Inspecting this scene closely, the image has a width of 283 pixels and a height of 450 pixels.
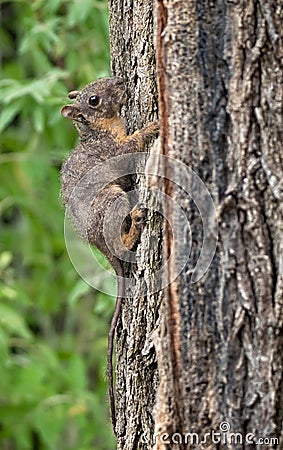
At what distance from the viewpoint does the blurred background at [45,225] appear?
3443 mm

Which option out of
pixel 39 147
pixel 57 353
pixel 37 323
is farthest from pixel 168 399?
pixel 37 323

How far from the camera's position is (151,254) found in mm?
1898

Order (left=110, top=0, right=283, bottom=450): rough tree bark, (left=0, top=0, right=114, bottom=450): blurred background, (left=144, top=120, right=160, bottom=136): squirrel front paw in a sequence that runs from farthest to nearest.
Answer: (left=0, top=0, right=114, bottom=450): blurred background → (left=144, top=120, right=160, bottom=136): squirrel front paw → (left=110, top=0, right=283, bottom=450): rough tree bark

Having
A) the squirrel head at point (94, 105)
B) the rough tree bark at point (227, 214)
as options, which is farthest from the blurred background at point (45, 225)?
the rough tree bark at point (227, 214)

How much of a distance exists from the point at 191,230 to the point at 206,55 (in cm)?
34

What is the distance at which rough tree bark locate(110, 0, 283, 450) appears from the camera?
1.60m

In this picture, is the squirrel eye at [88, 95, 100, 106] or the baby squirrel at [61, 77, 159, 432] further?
the squirrel eye at [88, 95, 100, 106]

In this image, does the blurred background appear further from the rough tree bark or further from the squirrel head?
the rough tree bark

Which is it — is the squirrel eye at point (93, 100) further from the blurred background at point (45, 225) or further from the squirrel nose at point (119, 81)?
the blurred background at point (45, 225)

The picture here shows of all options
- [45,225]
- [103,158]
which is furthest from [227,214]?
[45,225]

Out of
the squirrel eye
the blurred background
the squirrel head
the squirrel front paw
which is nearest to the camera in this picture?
the squirrel front paw

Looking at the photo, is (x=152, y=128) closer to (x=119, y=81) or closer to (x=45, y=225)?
(x=119, y=81)

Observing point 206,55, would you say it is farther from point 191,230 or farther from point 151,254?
point 151,254

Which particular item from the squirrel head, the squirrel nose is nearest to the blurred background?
the squirrel head
